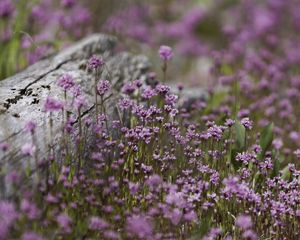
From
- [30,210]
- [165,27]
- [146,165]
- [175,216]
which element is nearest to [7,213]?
[30,210]

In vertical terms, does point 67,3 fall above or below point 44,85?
above

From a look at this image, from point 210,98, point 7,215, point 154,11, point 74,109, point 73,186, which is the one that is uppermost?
point 154,11

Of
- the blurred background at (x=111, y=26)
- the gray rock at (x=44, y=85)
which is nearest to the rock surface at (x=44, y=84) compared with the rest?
the gray rock at (x=44, y=85)

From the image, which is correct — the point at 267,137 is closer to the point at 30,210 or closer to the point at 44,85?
the point at 44,85

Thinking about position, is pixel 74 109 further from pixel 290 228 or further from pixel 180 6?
pixel 180 6

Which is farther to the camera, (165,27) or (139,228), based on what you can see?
(165,27)

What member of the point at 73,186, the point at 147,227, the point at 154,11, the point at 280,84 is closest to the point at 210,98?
the point at 280,84

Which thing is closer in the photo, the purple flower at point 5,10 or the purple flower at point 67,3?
the purple flower at point 5,10

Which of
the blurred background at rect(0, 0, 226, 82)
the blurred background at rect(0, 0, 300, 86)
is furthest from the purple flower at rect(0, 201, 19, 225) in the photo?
the blurred background at rect(0, 0, 300, 86)

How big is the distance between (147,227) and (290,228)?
146 centimetres

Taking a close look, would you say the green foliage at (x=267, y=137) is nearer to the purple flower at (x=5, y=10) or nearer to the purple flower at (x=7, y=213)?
the purple flower at (x=7, y=213)

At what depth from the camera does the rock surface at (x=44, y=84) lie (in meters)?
3.96

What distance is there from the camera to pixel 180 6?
1253 cm

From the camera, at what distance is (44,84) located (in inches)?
188
